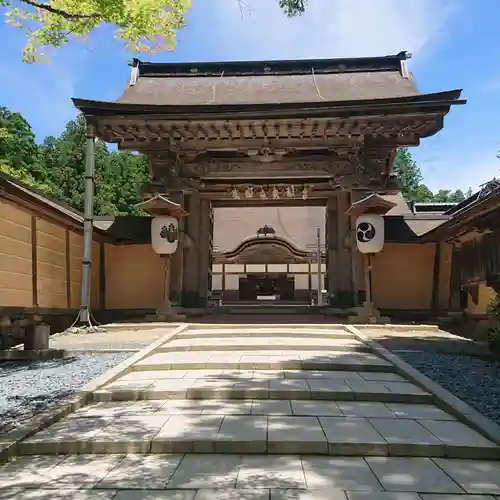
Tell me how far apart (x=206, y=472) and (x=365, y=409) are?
1.95 meters

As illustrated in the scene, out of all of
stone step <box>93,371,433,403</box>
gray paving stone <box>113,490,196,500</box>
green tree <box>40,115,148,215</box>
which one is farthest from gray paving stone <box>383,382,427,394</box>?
green tree <box>40,115,148,215</box>

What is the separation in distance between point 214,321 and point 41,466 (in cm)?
684

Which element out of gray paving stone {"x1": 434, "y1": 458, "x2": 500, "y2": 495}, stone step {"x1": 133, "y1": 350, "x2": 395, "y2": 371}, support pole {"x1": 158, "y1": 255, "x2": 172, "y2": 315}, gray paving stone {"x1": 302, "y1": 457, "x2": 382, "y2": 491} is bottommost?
gray paving stone {"x1": 434, "y1": 458, "x2": 500, "y2": 495}

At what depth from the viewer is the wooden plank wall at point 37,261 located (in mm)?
7734

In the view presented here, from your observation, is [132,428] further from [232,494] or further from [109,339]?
[109,339]

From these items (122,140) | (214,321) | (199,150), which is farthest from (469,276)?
(122,140)

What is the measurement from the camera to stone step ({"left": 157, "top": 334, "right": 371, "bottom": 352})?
23.9 feet

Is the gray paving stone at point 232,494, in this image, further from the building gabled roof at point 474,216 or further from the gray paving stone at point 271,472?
the building gabled roof at point 474,216

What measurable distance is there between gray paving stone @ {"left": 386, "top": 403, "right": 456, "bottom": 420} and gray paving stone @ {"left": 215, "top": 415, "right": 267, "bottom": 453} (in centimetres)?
134

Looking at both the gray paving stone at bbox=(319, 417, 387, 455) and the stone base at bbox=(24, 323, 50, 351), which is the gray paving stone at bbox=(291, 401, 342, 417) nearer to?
the gray paving stone at bbox=(319, 417, 387, 455)

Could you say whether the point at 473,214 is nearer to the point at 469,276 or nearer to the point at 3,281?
the point at 469,276

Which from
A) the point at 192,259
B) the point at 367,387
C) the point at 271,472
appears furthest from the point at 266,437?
the point at 192,259

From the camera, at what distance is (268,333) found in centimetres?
862

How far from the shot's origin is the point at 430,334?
9.11 m
